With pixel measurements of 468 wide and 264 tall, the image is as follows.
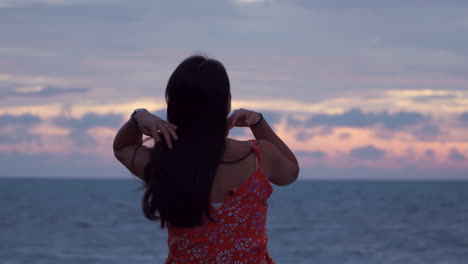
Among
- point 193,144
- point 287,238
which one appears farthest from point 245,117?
point 287,238

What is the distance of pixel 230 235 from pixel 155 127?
442mm

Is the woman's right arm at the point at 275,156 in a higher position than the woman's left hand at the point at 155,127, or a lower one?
lower

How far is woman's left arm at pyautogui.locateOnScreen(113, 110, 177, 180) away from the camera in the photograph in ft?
7.07

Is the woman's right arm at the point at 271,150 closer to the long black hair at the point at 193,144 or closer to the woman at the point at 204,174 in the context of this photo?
the woman at the point at 204,174

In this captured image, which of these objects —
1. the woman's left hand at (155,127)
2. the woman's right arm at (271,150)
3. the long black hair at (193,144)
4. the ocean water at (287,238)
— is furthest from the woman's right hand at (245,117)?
the ocean water at (287,238)

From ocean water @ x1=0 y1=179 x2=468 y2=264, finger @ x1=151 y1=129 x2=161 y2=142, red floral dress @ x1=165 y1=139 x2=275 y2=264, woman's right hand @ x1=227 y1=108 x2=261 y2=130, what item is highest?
woman's right hand @ x1=227 y1=108 x2=261 y2=130

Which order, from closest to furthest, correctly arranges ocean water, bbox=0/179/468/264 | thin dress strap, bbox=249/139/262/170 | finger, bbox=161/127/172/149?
1. finger, bbox=161/127/172/149
2. thin dress strap, bbox=249/139/262/170
3. ocean water, bbox=0/179/468/264

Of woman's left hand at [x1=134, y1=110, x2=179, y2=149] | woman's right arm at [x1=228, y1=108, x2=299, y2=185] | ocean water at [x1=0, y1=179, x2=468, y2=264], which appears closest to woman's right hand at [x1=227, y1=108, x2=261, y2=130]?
woman's right arm at [x1=228, y1=108, x2=299, y2=185]

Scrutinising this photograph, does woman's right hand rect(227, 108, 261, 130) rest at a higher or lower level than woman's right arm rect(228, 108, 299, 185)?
higher

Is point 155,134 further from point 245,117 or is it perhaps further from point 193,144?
point 245,117

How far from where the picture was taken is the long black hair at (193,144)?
2051mm

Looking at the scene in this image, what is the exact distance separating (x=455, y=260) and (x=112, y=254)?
1006 centimetres

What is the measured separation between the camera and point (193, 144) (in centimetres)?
207

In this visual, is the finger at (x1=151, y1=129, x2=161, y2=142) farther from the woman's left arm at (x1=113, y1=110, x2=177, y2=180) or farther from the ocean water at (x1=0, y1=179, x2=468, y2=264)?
the ocean water at (x1=0, y1=179, x2=468, y2=264)
